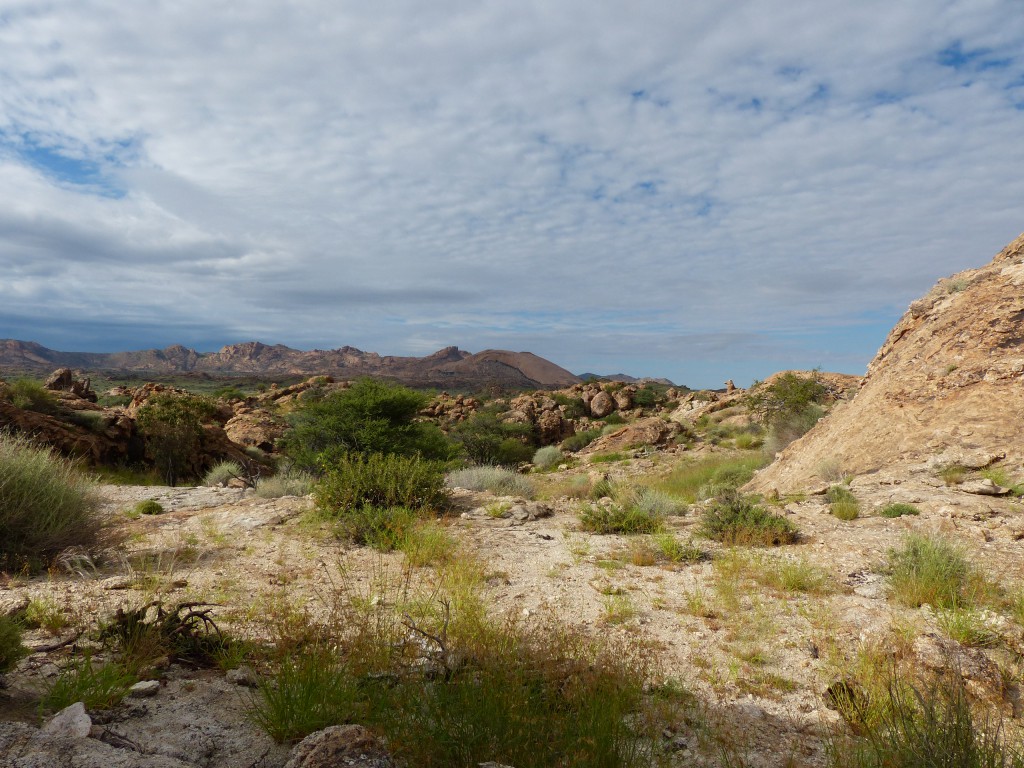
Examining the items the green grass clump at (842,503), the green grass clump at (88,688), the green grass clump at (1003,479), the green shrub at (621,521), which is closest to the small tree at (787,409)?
the green grass clump at (1003,479)

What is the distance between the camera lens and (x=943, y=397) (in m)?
11.3

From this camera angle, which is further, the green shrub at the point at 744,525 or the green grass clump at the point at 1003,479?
the green grass clump at the point at 1003,479

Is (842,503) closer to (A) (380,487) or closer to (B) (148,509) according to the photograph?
(A) (380,487)

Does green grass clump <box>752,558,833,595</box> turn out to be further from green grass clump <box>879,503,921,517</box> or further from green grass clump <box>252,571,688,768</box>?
green grass clump <box>879,503,921,517</box>

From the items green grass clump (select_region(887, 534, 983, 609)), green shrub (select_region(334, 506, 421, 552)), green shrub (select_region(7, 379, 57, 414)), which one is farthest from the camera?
green shrub (select_region(7, 379, 57, 414))

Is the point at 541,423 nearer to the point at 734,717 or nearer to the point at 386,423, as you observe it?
the point at 386,423

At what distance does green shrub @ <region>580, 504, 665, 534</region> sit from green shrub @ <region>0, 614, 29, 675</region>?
22.1 feet

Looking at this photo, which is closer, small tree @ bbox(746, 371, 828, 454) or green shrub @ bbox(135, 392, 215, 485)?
small tree @ bbox(746, 371, 828, 454)

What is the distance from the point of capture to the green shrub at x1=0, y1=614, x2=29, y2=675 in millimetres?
3105

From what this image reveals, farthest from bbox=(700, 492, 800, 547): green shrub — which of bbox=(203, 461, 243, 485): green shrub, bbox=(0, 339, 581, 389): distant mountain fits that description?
bbox=(0, 339, 581, 389): distant mountain

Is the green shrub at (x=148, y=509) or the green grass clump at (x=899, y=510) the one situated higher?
the green grass clump at (x=899, y=510)

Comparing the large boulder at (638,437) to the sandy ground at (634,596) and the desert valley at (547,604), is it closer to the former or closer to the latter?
the desert valley at (547,604)

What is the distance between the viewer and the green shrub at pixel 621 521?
8.38 m

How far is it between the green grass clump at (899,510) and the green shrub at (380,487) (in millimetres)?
6806
